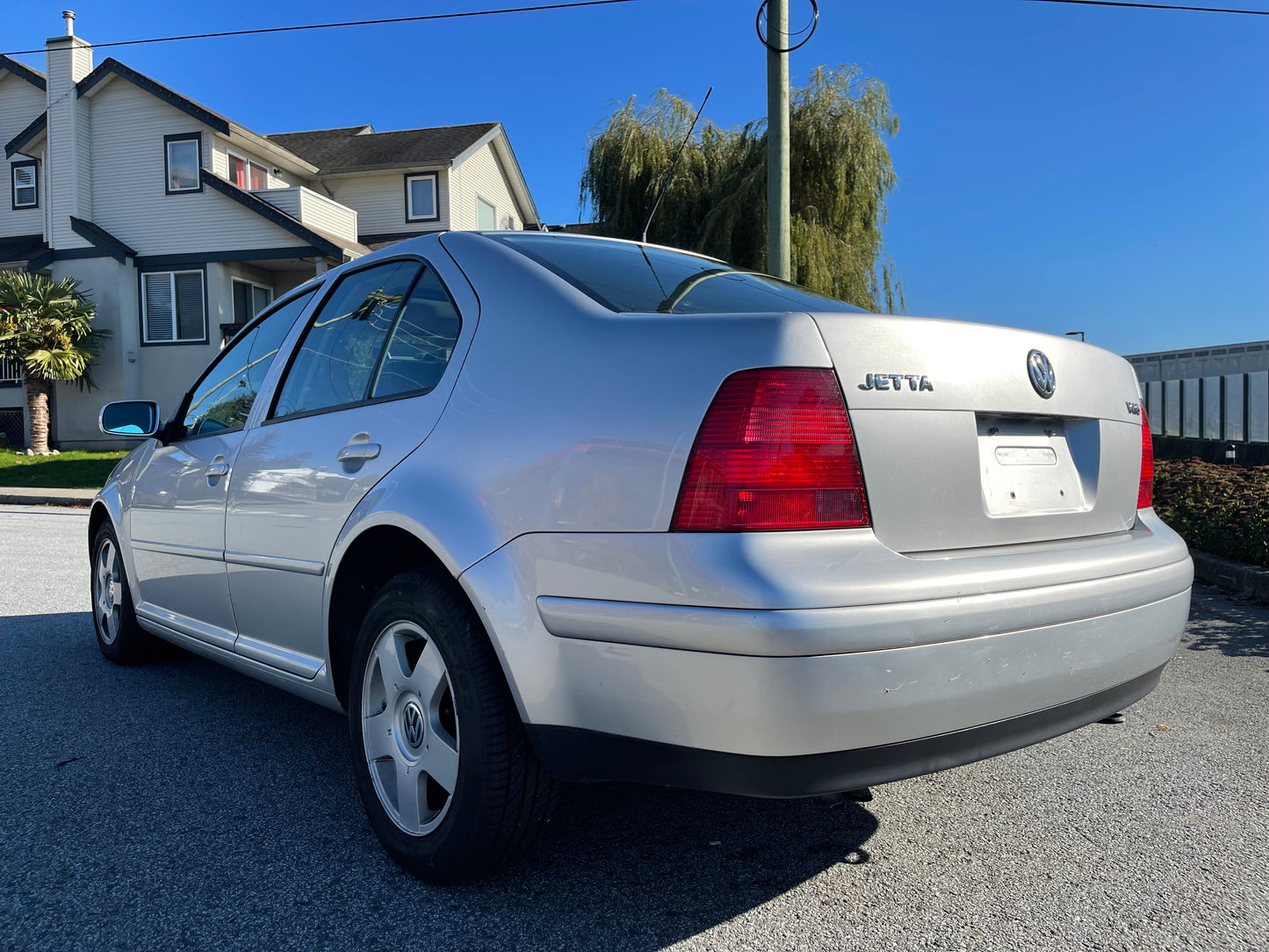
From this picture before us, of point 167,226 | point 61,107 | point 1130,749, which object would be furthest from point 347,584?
point 61,107

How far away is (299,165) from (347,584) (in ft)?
85.1

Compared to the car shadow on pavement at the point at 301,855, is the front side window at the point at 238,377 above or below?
above

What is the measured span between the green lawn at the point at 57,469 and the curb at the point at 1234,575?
53.9 feet

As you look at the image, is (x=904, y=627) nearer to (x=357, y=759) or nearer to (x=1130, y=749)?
(x=357, y=759)

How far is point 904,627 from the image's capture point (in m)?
1.91

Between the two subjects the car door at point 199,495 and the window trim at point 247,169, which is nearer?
the car door at point 199,495

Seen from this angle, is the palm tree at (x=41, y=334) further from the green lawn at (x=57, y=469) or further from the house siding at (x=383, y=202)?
the house siding at (x=383, y=202)

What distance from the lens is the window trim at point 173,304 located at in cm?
2312

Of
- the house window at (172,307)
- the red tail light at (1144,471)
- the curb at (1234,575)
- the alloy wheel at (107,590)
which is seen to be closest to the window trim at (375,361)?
the alloy wheel at (107,590)

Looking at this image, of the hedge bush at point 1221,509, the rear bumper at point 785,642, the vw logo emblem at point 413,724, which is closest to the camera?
the rear bumper at point 785,642

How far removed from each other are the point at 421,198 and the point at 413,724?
85.1 feet

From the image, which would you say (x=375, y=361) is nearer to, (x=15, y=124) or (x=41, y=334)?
(x=41, y=334)

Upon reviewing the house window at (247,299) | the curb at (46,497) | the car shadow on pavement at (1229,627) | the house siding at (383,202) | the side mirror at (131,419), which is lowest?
the curb at (46,497)

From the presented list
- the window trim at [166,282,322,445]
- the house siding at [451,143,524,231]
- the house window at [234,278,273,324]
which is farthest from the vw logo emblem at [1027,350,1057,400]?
the house siding at [451,143,524,231]
